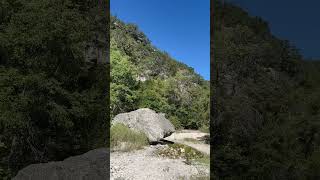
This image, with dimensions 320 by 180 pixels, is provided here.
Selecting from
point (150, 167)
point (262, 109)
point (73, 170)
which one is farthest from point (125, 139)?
point (73, 170)

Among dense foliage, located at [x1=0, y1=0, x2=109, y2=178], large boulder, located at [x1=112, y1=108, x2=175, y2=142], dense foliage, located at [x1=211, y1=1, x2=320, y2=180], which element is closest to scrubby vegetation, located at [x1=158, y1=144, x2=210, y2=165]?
dense foliage, located at [x1=211, y1=1, x2=320, y2=180]

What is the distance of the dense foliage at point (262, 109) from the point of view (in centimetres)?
843

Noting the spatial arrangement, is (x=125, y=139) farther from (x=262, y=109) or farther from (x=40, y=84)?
(x=262, y=109)

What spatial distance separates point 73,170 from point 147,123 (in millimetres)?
6405

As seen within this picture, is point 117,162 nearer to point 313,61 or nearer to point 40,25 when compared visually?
point 40,25

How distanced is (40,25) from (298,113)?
6227 mm

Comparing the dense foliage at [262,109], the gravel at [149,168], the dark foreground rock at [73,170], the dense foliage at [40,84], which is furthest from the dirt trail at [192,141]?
the dark foreground rock at [73,170]

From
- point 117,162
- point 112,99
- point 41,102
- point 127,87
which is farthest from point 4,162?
point 127,87

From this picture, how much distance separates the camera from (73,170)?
7000 millimetres

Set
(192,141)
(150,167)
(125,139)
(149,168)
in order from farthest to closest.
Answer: (192,141)
(125,139)
(150,167)
(149,168)

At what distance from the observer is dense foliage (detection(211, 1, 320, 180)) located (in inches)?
332

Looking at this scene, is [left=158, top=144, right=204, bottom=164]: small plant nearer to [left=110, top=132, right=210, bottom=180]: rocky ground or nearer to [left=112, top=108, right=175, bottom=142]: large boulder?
[left=110, top=132, right=210, bottom=180]: rocky ground

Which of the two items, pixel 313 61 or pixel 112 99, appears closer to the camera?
pixel 313 61

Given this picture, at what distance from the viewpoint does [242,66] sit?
1055 centimetres
